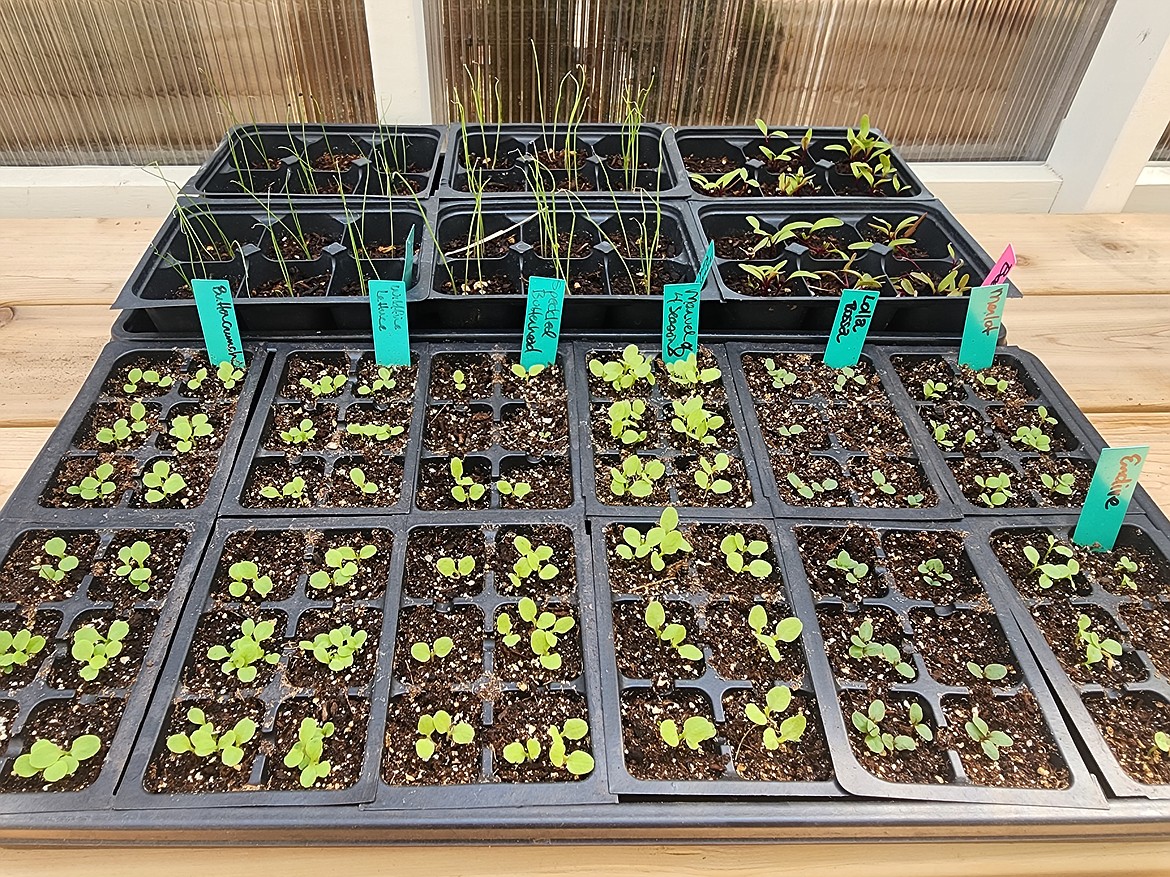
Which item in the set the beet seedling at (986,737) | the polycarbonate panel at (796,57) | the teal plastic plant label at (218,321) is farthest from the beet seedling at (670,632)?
the polycarbonate panel at (796,57)

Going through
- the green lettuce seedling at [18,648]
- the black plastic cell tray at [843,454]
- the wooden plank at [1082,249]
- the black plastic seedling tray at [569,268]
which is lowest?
the green lettuce seedling at [18,648]

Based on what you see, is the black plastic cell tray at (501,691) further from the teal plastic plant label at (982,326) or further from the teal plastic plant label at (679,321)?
the teal plastic plant label at (982,326)

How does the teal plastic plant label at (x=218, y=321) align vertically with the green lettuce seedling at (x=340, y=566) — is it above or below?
above

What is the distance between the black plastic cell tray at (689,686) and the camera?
673 millimetres

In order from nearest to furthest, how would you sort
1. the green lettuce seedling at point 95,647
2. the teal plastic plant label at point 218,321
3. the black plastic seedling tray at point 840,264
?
the green lettuce seedling at point 95,647, the teal plastic plant label at point 218,321, the black plastic seedling tray at point 840,264

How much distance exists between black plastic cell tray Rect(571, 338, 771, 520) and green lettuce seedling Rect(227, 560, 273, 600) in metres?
0.38

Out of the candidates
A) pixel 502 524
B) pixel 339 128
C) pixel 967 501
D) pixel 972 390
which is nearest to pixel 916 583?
pixel 967 501

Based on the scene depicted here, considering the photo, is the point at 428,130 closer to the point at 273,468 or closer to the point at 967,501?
the point at 273,468

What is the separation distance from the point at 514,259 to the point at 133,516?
0.70 metres

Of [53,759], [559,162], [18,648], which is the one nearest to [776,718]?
[53,759]

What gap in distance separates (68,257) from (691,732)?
4.86 feet

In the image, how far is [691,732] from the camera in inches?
28.2

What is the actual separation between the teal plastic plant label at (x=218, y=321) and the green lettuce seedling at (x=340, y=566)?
40 centimetres

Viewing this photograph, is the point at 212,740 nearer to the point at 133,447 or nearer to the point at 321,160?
the point at 133,447
